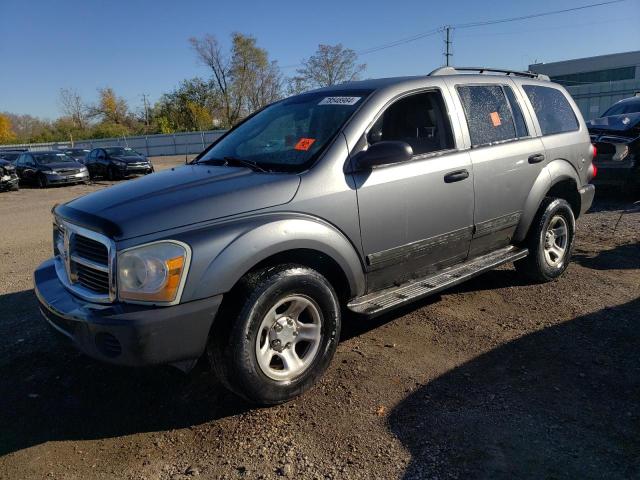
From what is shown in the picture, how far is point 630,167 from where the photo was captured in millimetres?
8734

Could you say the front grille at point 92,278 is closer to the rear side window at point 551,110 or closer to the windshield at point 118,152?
the rear side window at point 551,110

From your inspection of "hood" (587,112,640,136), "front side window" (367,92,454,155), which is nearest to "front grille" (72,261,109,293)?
"front side window" (367,92,454,155)

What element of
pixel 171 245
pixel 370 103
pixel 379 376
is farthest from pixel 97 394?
pixel 370 103

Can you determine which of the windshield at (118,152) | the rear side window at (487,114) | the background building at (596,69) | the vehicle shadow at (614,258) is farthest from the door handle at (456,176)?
the background building at (596,69)

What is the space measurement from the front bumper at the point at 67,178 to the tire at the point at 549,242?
19645 millimetres

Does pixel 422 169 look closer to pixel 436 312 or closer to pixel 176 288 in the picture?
pixel 436 312

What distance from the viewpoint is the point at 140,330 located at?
98.2 inches

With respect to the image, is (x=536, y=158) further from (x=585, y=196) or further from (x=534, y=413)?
(x=534, y=413)

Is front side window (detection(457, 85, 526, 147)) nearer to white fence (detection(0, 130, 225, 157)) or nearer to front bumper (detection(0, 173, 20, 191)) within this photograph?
front bumper (detection(0, 173, 20, 191))

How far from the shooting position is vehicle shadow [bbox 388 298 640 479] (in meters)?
2.43

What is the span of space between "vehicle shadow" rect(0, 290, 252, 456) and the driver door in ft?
4.50

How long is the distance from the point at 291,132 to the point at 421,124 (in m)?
1.06

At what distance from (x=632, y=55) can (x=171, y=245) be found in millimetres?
63165

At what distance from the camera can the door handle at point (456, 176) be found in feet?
12.4
